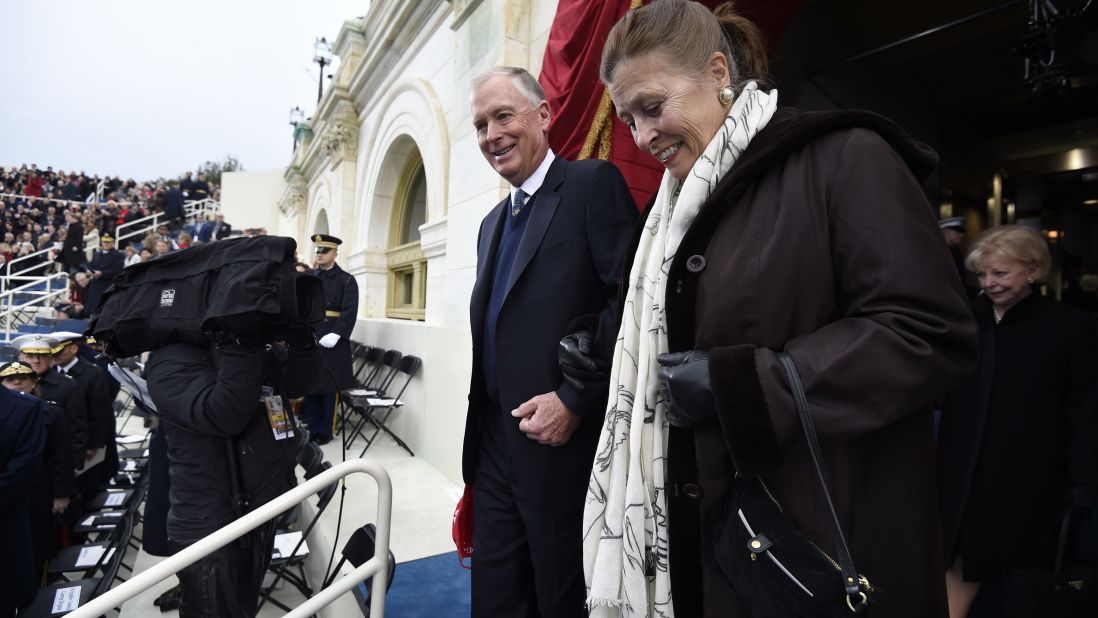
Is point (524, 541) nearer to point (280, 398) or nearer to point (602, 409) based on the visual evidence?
point (602, 409)

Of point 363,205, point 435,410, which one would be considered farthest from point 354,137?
point 435,410

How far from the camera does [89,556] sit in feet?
11.9

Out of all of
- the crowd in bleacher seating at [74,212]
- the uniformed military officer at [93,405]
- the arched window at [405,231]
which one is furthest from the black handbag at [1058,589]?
the crowd in bleacher seating at [74,212]

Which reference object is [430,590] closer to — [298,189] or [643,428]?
[643,428]

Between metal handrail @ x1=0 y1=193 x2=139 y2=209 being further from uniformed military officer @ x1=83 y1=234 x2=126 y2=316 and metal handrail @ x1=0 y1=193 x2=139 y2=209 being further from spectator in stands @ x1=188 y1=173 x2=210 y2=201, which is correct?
Answer: uniformed military officer @ x1=83 y1=234 x2=126 y2=316

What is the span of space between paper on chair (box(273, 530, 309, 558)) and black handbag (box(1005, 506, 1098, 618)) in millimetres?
3431

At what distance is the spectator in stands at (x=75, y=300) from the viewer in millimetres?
11906

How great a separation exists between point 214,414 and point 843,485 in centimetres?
219

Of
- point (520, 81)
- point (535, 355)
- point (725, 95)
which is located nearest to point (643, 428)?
point (535, 355)

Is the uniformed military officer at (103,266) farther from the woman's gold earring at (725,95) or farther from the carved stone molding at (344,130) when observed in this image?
the woman's gold earring at (725,95)

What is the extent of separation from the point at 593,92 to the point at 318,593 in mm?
2394

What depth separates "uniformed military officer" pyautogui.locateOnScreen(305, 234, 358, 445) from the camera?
19.0 feet

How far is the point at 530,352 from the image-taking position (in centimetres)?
160

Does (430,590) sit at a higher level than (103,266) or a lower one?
lower
